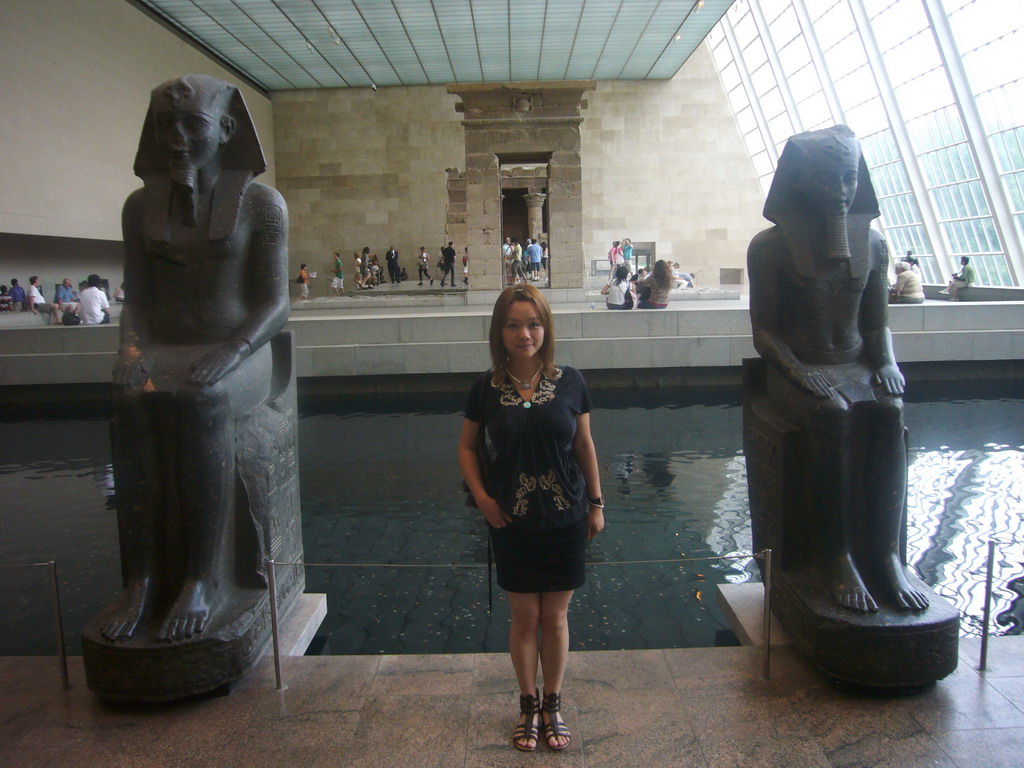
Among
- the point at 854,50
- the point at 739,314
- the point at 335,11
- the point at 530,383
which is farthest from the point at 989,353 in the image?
the point at 335,11

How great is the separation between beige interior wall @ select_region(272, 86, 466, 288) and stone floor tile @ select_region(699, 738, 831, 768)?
25901mm

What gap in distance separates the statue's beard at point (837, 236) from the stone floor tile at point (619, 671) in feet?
5.76

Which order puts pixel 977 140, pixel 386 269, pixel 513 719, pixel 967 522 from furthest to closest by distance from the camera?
pixel 386 269
pixel 977 140
pixel 967 522
pixel 513 719

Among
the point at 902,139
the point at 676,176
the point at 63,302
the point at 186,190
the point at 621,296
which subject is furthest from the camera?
the point at 676,176

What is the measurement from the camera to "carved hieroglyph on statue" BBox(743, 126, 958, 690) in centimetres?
263

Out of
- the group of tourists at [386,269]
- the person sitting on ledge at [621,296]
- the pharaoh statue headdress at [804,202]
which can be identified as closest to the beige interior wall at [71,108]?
the group of tourists at [386,269]

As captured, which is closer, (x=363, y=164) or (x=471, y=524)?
(x=471, y=524)

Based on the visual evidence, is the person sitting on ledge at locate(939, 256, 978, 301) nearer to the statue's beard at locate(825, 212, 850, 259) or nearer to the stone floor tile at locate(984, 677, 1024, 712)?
the statue's beard at locate(825, 212, 850, 259)

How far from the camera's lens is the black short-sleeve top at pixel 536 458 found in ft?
7.52

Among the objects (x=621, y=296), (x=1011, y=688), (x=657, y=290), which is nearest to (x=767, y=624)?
(x=1011, y=688)

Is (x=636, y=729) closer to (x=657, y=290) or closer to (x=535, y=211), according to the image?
(x=657, y=290)

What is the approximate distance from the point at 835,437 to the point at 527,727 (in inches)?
62.0

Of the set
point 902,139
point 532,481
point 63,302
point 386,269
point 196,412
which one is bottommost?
point 532,481

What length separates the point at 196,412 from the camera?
277 centimetres
